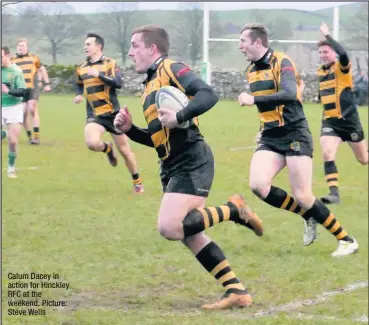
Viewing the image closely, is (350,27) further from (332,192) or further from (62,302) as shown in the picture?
(62,302)

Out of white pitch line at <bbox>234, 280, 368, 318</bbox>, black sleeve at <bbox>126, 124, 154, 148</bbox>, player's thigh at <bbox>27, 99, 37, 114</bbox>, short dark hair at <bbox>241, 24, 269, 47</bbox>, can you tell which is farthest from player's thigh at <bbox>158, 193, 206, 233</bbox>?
player's thigh at <bbox>27, 99, 37, 114</bbox>

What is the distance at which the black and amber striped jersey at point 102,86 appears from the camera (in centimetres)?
1188

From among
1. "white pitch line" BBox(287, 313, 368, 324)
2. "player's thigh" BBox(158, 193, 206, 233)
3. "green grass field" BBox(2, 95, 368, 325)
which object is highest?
"player's thigh" BBox(158, 193, 206, 233)

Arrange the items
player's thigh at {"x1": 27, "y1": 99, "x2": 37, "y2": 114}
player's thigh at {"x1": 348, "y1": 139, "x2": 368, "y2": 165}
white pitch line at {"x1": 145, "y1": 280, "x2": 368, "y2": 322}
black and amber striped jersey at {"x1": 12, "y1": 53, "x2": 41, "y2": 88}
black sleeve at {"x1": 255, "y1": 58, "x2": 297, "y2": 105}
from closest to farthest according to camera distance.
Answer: white pitch line at {"x1": 145, "y1": 280, "x2": 368, "y2": 322} < black sleeve at {"x1": 255, "y1": 58, "x2": 297, "y2": 105} < player's thigh at {"x1": 348, "y1": 139, "x2": 368, "y2": 165} < black and amber striped jersey at {"x1": 12, "y1": 53, "x2": 41, "y2": 88} < player's thigh at {"x1": 27, "y1": 99, "x2": 37, "y2": 114}

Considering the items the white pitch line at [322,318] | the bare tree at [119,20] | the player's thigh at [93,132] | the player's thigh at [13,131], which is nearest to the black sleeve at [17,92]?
the player's thigh at [13,131]

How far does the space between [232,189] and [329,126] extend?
6.15 feet

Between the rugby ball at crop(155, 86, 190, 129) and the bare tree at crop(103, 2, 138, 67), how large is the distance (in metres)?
20.6

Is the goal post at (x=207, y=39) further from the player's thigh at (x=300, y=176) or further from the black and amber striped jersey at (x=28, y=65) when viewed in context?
the player's thigh at (x=300, y=176)

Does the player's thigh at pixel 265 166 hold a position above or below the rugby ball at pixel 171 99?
below

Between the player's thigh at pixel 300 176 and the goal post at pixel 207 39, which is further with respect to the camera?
the goal post at pixel 207 39

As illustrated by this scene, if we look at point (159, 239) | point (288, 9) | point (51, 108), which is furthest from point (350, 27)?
point (159, 239)

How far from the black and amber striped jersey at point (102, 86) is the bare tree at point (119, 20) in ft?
47.7

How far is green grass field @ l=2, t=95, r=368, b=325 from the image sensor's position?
245 inches

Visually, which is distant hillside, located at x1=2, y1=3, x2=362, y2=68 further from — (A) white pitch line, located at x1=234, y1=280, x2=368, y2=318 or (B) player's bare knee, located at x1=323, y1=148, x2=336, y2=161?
(A) white pitch line, located at x1=234, y1=280, x2=368, y2=318
